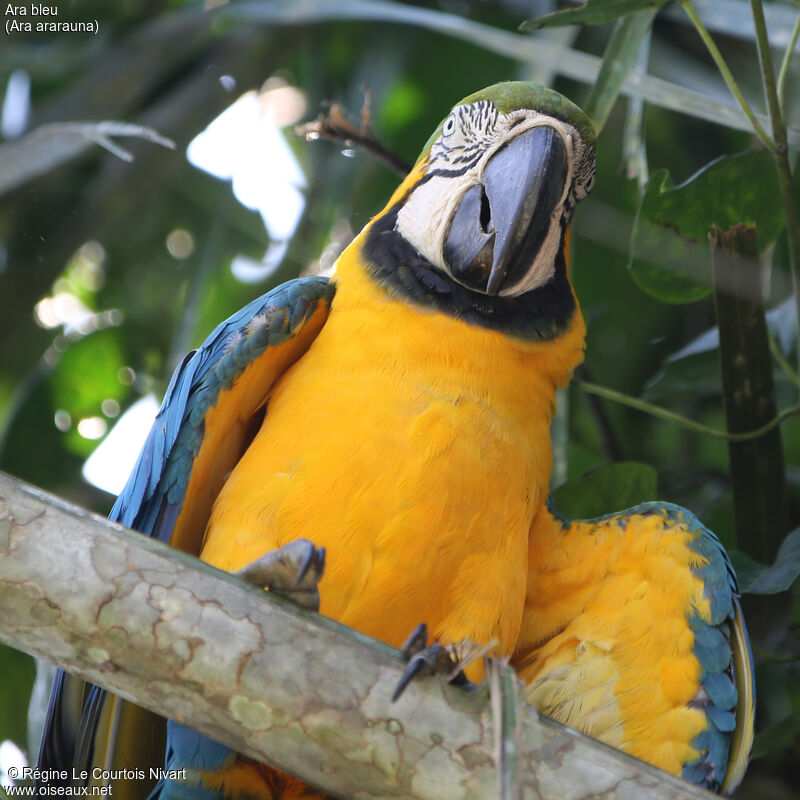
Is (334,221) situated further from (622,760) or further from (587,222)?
(622,760)

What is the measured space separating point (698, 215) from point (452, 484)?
91 centimetres

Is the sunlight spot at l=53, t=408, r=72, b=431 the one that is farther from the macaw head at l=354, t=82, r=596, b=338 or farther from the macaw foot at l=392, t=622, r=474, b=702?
the macaw foot at l=392, t=622, r=474, b=702

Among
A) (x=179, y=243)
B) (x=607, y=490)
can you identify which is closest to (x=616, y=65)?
(x=607, y=490)

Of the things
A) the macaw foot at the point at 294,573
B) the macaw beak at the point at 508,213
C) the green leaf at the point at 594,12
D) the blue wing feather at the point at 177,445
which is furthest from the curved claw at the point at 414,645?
the green leaf at the point at 594,12

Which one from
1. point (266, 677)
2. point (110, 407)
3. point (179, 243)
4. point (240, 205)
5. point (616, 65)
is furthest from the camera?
point (179, 243)

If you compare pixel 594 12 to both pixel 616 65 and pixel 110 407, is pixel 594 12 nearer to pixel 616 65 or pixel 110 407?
pixel 616 65

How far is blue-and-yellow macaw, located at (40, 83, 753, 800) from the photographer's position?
6.41ft

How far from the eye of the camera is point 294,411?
207 centimetres

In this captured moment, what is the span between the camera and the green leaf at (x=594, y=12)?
2133 millimetres

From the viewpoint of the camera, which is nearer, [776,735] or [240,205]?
[776,735]

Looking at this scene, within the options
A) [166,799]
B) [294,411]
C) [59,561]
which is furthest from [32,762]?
[59,561]

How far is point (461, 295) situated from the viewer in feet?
7.20

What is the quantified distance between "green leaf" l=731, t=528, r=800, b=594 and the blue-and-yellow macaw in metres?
0.08

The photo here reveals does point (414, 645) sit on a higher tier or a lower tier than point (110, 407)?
lower
